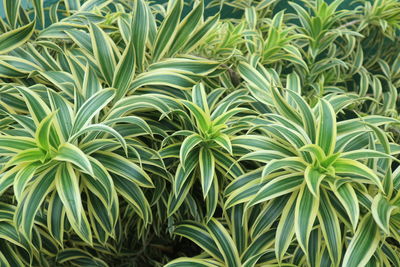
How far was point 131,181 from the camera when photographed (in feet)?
3.27

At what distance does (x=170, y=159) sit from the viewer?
113 cm

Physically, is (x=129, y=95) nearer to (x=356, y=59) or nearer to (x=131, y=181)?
(x=131, y=181)

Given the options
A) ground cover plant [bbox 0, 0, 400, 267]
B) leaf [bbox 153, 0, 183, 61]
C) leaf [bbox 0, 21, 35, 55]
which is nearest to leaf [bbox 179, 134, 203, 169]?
ground cover plant [bbox 0, 0, 400, 267]

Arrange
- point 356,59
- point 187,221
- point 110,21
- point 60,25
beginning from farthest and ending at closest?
point 356,59
point 110,21
point 60,25
point 187,221

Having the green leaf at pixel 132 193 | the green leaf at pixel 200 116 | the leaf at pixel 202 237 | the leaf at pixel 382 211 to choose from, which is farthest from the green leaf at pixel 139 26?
the leaf at pixel 382 211

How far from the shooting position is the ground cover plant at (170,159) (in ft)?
3.02

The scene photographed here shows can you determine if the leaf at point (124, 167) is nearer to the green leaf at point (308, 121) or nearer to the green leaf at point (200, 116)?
the green leaf at point (200, 116)

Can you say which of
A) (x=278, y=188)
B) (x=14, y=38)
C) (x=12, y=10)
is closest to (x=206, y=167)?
(x=278, y=188)

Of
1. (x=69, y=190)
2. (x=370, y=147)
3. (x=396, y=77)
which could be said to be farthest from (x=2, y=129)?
(x=396, y=77)

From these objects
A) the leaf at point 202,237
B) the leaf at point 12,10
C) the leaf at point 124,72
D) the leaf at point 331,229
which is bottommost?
the leaf at point 202,237

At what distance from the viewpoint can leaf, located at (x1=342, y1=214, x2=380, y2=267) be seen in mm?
899

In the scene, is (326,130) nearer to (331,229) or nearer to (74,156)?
(331,229)

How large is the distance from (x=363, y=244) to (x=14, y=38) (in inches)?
41.4

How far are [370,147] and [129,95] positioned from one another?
2.02 feet
